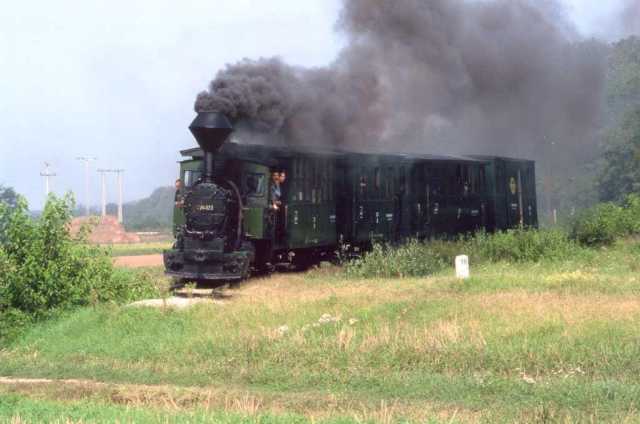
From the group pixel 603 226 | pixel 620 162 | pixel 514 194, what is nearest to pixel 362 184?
pixel 603 226

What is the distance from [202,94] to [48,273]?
22.3 ft

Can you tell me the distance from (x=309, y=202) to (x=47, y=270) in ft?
21.7

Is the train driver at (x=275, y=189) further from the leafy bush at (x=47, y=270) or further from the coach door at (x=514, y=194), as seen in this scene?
the coach door at (x=514, y=194)

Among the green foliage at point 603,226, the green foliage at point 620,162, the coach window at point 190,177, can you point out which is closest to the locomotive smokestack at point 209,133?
the coach window at point 190,177

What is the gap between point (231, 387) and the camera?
338 inches

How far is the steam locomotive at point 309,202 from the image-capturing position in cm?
1591

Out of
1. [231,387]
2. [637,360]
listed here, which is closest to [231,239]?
[231,387]

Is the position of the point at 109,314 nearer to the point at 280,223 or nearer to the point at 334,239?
the point at 280,223

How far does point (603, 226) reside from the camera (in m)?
20.7

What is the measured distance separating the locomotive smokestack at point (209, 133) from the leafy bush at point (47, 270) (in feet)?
9.36

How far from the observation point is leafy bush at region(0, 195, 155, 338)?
512 inches

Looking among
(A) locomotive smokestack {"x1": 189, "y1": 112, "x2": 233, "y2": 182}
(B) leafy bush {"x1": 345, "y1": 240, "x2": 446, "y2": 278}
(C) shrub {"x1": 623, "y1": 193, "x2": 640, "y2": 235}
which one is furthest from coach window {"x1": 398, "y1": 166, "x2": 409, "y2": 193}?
(C) shrub {"x1": 623, "y1": 193, "x2": 640, "y2": 235}

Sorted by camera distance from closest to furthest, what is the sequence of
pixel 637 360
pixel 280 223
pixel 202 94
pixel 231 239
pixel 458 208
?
1. pixel 637 360
2. pixel 231 239
3. pixel 280 223
4. pixel 202 94
5. pixel 458 208

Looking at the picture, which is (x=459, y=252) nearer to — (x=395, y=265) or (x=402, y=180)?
(x=402, y=180)
